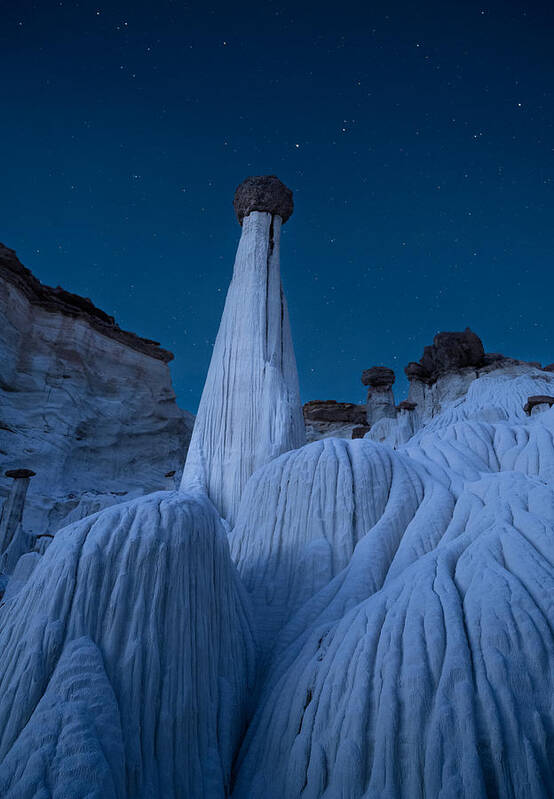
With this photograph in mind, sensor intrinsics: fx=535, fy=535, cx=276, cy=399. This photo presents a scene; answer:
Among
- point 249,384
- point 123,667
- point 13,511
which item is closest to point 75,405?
point 13,511

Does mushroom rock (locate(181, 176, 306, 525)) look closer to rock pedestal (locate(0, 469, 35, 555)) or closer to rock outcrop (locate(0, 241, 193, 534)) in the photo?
rock pedestal (locate(0, 469, 35, 555))

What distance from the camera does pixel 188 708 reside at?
3.24 m

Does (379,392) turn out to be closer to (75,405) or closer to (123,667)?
(75,405)

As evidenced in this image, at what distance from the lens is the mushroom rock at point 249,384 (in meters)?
10.3

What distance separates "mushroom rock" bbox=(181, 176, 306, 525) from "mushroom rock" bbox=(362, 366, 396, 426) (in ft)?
53.6

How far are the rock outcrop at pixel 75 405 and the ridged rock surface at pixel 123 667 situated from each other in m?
14.7

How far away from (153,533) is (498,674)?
2.27 m

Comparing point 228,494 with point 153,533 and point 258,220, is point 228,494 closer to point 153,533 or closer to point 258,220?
point 153,533

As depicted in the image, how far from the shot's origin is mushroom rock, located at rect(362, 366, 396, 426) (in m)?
29.5

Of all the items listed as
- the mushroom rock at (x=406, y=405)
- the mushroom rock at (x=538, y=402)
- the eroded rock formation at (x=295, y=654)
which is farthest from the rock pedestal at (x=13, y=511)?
the mushroom rock at (x=538, y=402)

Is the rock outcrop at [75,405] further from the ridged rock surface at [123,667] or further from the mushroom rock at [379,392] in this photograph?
the ridged rock surface at [123,667]

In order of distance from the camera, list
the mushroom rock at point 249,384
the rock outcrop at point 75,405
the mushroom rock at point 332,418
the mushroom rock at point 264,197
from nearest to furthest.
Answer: the mushroom rock at point 249,384, the mushroom rock at point 264,197, the rock outcrop at point 75,405, the mushroom rock at point 332,418

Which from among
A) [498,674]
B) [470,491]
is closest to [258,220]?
[470,491]

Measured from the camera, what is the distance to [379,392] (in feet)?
97.7
